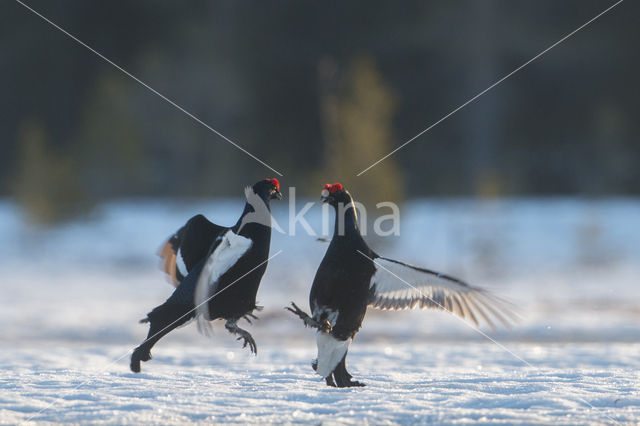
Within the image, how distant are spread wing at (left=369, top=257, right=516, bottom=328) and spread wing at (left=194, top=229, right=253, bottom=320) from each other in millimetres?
739

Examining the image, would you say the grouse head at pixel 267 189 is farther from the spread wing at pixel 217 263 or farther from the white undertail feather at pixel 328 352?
the white undertail feather at pixel 328 352

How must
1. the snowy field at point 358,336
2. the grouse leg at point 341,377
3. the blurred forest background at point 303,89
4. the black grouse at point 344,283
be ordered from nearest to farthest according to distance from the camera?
the snowy field at point 358,336
the black grouse at point 344,283
the grouse leg at point 341,377
the blurred forest background at point 303,89

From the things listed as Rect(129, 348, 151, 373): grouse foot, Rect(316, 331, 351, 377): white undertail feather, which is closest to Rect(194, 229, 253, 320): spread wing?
Rect(129, 348, 151, 373): grouse foot

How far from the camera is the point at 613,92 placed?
1905 centimetres

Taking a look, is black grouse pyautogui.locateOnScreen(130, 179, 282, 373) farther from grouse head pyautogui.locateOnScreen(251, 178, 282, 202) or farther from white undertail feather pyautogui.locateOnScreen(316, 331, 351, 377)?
white undertail feather pyautogui.locateOnScreen(316, 331, 351, 377)

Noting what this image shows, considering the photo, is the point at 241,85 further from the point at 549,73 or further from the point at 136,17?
the point at 549,73

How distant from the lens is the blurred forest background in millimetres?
17406

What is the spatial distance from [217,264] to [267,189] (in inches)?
20.4

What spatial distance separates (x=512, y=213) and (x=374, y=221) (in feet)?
19.0

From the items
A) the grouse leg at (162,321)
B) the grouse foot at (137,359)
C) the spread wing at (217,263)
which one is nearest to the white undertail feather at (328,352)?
the spread wing at (217,263)

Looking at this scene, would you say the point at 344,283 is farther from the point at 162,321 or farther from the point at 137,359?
the point at 137,359

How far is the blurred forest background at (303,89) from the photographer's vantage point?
17406mm

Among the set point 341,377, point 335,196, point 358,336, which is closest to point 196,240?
point 335,196

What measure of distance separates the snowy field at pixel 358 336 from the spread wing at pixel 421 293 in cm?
42
